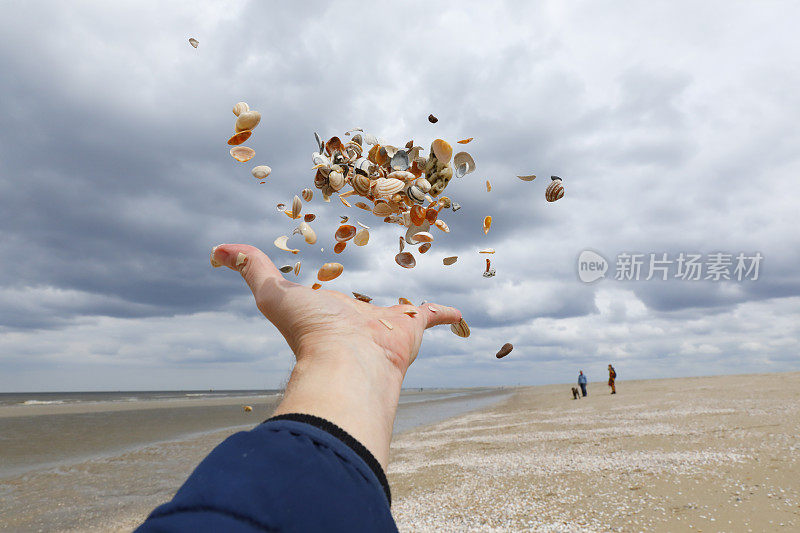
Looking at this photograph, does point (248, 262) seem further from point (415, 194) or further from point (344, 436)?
point (415, 194)

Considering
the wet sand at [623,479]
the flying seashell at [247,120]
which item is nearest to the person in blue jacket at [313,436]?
→ the flying seashell at [247,120]

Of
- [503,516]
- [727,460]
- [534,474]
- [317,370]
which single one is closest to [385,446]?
[317,370]

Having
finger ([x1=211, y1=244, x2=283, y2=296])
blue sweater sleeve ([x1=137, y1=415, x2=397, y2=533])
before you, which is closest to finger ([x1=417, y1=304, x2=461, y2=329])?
finger ([x1=211, y1=244, x2=283, y2=296])

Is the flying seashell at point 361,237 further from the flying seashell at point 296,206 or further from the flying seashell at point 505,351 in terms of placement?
the flying seashell at point 505,351

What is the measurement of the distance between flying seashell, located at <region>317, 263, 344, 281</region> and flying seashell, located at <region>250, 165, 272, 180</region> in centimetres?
116

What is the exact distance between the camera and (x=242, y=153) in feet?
10.4

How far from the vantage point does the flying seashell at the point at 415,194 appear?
2834 millimetres

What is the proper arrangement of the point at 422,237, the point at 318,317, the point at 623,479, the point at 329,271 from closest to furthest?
1. the point at 318,317
2. the point at 329,271
3. the point at 422,237
4. the point at 623,479

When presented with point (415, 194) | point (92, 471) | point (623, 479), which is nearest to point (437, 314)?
point (415, 194)

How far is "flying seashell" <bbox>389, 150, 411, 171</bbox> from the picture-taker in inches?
121

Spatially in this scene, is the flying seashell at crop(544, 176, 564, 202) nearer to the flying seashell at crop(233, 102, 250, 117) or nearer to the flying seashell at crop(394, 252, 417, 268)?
the flying seashell at crop(394, 252, 417, 268)

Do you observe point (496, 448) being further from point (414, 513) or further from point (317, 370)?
point (317, 370)

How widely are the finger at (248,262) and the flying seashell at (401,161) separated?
1366 millimetres

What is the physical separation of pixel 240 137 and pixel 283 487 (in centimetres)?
275
